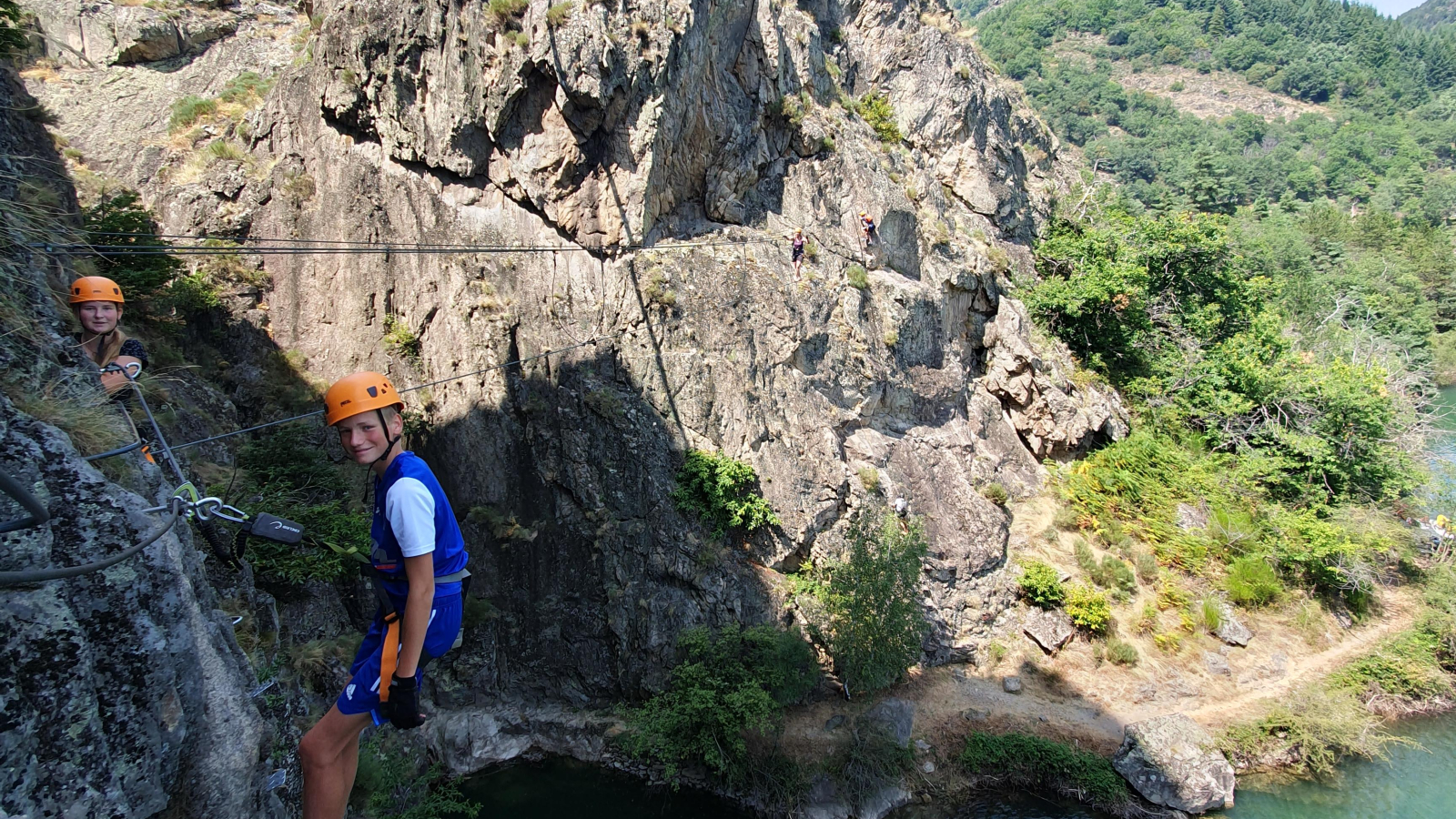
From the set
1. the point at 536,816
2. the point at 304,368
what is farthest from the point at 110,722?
the point at 304,368

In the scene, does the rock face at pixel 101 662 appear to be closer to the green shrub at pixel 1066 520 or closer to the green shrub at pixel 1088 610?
the green shrub at pixel 1088 610

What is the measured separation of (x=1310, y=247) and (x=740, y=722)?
4763cm

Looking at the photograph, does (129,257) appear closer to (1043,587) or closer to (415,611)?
(415,611)

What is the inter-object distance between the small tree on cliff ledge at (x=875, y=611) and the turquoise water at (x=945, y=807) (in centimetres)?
254

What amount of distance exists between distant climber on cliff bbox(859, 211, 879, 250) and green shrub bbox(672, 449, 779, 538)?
Result: 6798 millimetres

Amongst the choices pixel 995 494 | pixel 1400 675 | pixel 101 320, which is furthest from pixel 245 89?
pixel 1400 675

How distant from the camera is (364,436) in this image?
325 centimetres

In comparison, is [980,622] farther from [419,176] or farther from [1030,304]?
[419,176]

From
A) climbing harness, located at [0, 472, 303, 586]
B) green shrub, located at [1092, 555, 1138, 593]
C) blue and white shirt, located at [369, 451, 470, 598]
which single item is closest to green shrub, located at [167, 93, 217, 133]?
climbing harness, located at [0, 472, 303, 586]

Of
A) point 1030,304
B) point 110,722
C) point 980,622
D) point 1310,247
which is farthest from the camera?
point 1310,247

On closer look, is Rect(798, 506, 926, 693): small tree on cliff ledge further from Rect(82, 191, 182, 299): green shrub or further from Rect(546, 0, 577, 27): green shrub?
Rect(82, 191, 182, 299): green shrub

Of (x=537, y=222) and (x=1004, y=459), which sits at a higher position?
(x=537, y=222)

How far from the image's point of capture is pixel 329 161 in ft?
41.8

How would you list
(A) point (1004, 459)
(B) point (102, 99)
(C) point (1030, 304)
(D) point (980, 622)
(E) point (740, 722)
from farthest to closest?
(C) point (1030, 304) → (A) point (1004, 459) → (D) point (980, 622) → (B) point (102, 99) → (E) point (740, 722)
